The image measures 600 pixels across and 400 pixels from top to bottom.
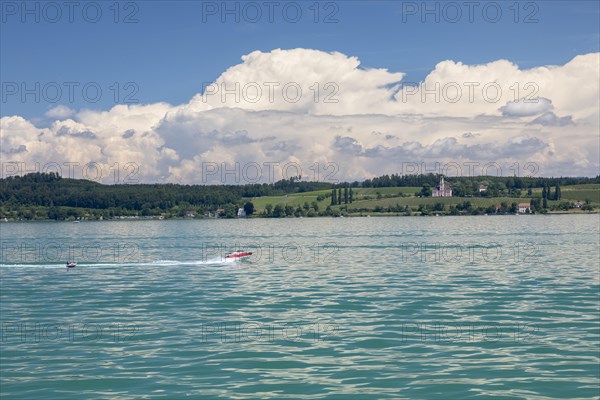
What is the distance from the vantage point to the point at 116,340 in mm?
35938

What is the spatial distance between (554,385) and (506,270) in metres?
46.9

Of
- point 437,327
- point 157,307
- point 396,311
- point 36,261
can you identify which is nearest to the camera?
point 437,327

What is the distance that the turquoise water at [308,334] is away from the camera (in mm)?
26922

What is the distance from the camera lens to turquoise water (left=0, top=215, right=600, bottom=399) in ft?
88.3

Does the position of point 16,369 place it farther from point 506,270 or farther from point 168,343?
point 506,270

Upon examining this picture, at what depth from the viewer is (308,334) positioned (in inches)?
1443

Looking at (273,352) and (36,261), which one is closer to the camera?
(273,352)

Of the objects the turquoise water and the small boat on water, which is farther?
the small boat on water

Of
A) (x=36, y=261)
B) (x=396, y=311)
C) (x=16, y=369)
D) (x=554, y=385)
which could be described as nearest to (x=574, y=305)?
(x=396, y=311)

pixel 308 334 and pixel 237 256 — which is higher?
pixel 237 256

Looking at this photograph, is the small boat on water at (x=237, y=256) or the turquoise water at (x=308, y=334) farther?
the small boat on water at (x=237, y=256)

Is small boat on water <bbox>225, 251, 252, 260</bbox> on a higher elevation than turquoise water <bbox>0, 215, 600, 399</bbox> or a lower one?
higher

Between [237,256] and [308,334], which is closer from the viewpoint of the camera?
[308,334]

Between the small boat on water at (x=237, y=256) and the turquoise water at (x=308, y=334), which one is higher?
the small boat on water at (x=237, y=256)
